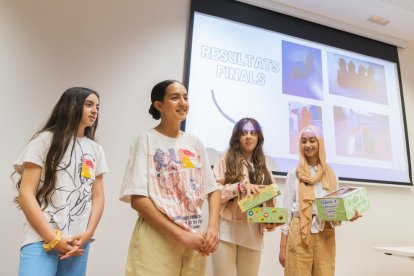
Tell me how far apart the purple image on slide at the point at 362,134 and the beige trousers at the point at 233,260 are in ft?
5.41

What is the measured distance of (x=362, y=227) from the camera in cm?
270

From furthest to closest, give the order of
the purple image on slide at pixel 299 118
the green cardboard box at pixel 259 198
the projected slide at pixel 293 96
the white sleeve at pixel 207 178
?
the purple image on slide at pixel 299 118, the projected slide at pixel 293 96, the green cardboard box at pixel 259 198, the white sleeve at pixel 207 178

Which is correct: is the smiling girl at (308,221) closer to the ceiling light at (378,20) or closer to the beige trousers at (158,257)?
the beige trousers at (158,257)

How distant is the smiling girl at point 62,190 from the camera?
3.39 feet

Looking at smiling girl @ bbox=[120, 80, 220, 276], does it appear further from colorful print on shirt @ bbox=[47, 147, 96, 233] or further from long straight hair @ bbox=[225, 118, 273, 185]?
long straight hair @ bbox=[225, 118, 273, 185]

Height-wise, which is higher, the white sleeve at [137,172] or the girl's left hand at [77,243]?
the white sleeve at [137,172]

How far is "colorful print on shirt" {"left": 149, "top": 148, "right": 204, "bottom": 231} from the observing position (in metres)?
1.07

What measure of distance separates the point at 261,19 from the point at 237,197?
1.88 metres

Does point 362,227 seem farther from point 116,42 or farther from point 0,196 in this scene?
point 0,196

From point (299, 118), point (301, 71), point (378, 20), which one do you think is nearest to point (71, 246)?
point (299, 118)

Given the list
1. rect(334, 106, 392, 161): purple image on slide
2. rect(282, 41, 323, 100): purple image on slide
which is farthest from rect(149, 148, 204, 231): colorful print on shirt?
rect(334, 106, 392, 161): purple image on slide

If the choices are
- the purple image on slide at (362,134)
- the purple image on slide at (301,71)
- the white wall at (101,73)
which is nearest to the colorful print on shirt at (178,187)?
the white wall at (101,73)

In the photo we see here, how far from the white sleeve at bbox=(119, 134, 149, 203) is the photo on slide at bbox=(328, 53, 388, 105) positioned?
231cm

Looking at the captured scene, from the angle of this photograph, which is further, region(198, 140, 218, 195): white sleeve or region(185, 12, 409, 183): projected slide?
region(185, 12, 409, 183): projected slide
